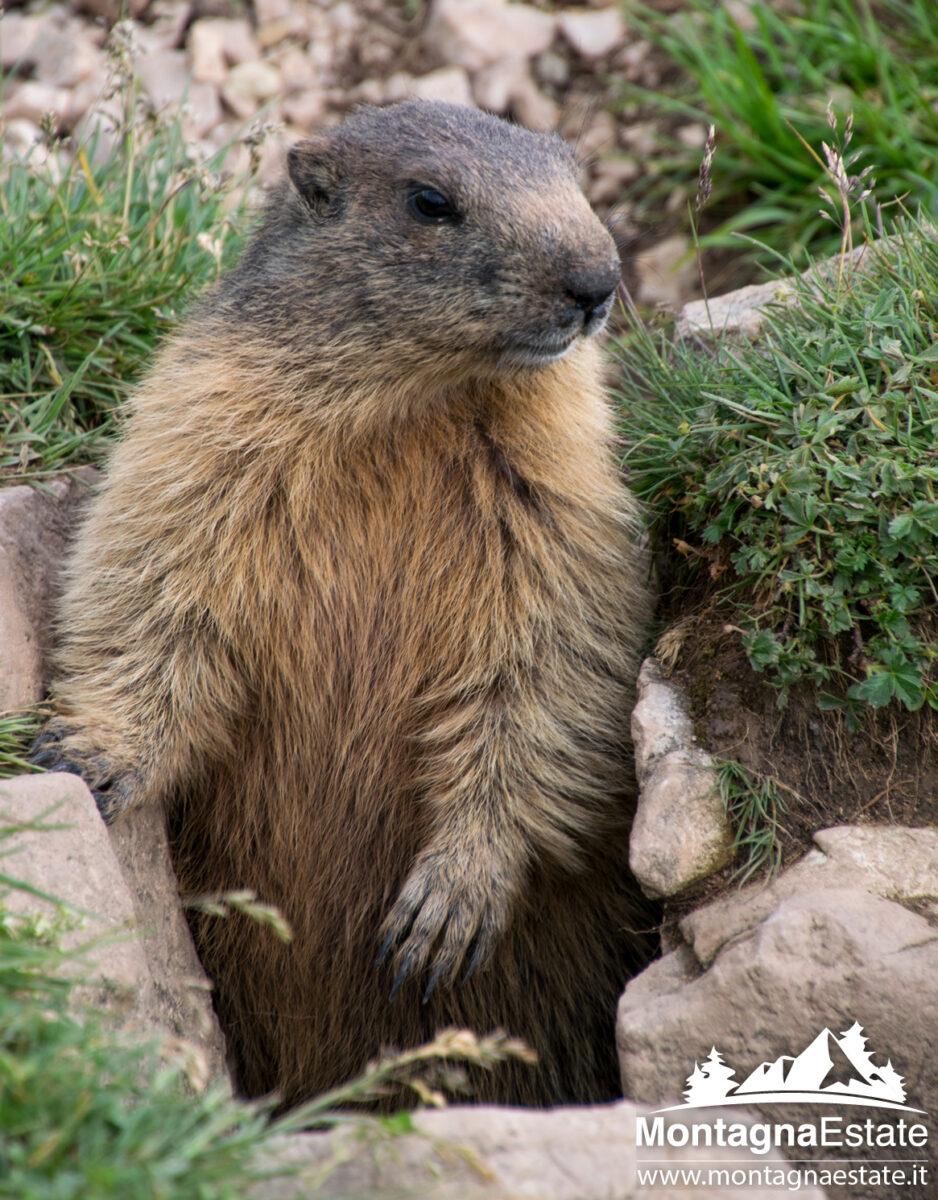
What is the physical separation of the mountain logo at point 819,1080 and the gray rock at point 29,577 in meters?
2.23

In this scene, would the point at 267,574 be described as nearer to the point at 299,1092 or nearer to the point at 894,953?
the point at 299,1092

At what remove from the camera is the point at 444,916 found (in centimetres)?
360

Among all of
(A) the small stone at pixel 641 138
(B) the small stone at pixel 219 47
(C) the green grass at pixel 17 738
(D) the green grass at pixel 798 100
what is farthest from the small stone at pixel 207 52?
(C) the green grass at pixel 17 738

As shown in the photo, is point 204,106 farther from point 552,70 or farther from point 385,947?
point 385,947

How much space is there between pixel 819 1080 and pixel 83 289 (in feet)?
11.9

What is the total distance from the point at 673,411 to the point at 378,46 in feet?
14.0

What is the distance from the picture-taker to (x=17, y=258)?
454 centimetres

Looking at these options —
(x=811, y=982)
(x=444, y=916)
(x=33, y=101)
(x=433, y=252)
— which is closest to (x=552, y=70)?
(x=33, y=101)

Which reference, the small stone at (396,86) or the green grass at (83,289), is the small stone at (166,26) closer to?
the small stone at (396,86)

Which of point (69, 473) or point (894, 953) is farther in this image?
point (69, 473)

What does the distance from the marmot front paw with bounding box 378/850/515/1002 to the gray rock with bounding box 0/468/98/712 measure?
4.26ft

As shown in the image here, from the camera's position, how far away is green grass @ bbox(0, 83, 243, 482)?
14.4 ft

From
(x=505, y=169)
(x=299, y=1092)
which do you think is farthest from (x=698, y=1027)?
(x=505, y=169)

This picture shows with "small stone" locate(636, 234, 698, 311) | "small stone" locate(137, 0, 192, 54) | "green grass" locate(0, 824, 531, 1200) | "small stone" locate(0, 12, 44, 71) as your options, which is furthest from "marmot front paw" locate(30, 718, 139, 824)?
"small stone" locate(0, 12, 44, 71)
